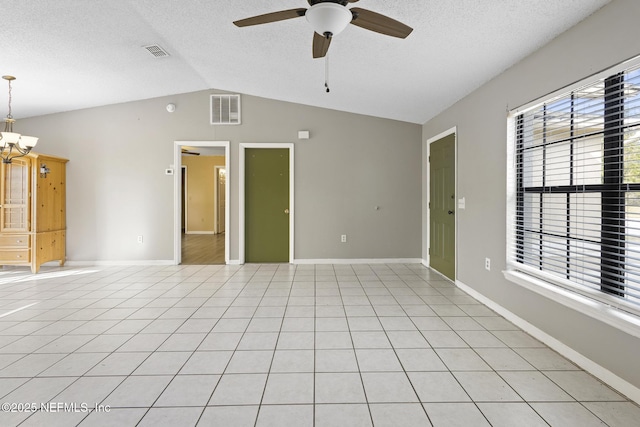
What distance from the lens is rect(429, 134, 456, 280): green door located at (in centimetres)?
430

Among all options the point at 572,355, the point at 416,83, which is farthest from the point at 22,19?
the point at 572,355

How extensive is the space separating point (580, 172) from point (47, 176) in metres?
6.76

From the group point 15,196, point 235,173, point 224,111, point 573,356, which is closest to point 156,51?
point 224,111


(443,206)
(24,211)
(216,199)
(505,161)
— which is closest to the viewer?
(505,161)

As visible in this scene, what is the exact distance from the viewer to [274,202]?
554 cm

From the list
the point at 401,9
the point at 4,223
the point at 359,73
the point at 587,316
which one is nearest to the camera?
the point at 587,316

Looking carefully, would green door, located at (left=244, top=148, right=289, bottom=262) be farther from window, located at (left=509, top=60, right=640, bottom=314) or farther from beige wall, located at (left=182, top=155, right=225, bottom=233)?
beige wall, located at (left=182, top=155, right=225, bottom=233)

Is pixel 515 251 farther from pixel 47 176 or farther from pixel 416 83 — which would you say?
pixel 47 176

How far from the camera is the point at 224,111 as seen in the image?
540 centimetres

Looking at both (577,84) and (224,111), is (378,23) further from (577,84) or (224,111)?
(224,111)

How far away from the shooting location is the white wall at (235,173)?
5352 mm

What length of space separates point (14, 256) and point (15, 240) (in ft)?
0.82

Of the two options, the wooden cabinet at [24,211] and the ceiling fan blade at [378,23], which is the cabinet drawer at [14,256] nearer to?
the wooden cabinet at [24,211]

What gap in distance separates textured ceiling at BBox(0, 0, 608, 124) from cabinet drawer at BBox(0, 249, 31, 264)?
2.28 metres
